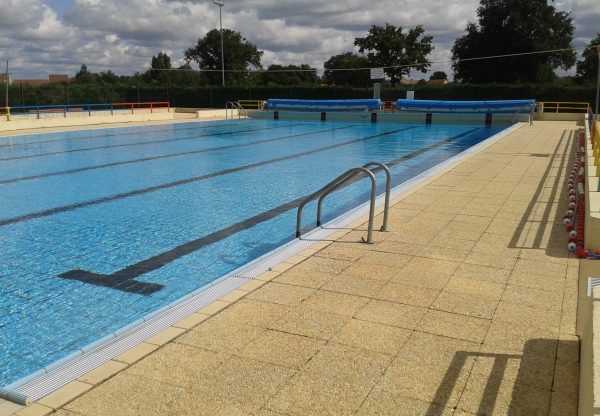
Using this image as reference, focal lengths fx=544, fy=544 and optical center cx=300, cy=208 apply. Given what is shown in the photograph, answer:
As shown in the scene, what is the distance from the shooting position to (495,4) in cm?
4366

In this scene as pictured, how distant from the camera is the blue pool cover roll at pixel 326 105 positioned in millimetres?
29822

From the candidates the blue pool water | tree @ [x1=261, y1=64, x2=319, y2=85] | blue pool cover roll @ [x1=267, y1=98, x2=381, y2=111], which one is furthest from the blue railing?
tree @ [x1=261, y1=64, x2=319, y2=85]

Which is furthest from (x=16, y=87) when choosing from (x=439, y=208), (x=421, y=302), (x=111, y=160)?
(x=421, y=302)

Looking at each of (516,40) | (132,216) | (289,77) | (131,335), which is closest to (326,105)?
(516,40)

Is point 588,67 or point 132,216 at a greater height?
point 588,67

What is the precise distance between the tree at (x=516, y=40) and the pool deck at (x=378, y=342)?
39859 millimetres

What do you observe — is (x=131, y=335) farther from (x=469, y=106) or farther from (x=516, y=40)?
(x=516, y=40)

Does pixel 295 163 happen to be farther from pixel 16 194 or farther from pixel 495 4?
pixel 495 4

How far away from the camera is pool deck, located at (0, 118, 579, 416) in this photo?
265 cm

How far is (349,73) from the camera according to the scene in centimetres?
6153

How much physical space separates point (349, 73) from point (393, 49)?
31.1 feet

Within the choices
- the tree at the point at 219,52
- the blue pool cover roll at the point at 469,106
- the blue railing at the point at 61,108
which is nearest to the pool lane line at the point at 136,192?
the blue pool cover roll at the point at 469,106

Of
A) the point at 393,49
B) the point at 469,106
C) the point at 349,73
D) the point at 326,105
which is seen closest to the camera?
the point at 469,106

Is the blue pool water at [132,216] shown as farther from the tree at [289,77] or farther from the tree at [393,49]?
the tree at [289,77]
